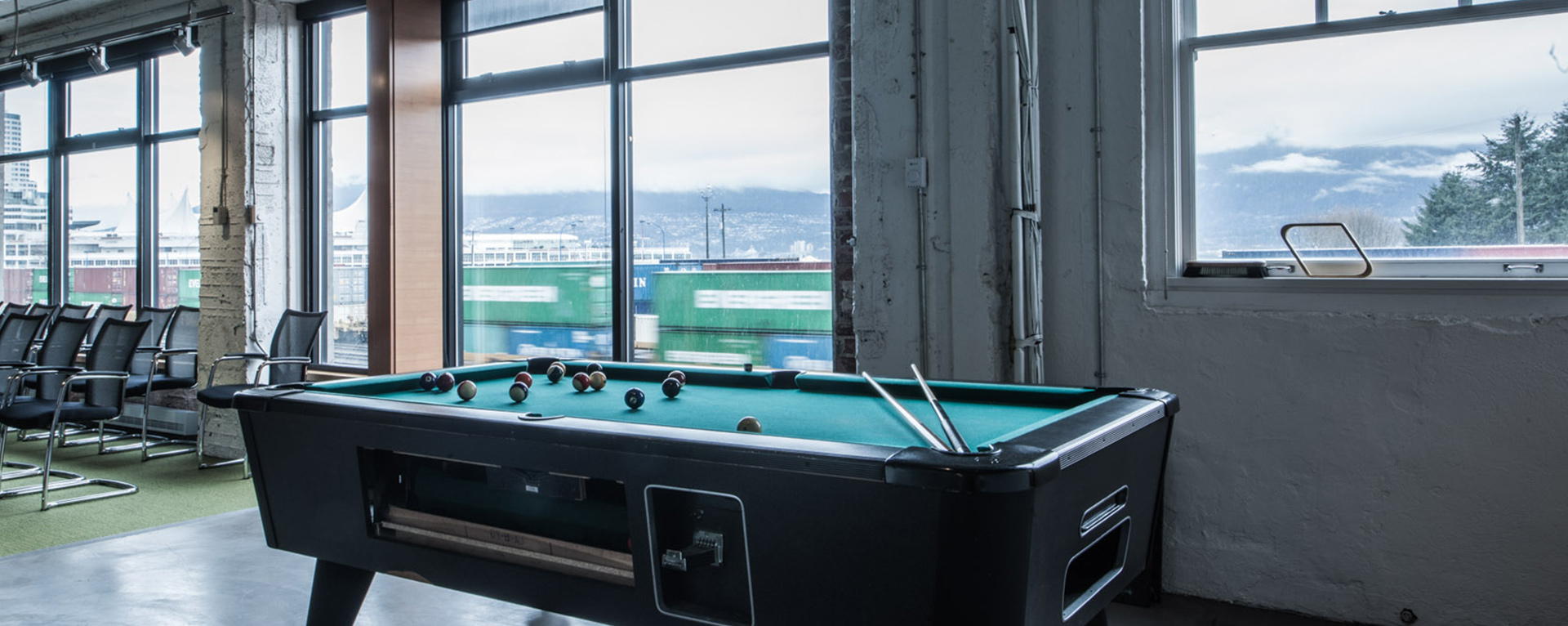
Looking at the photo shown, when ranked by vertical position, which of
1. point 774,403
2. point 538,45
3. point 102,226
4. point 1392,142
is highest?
point 538,45

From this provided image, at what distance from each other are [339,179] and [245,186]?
54 centimetres

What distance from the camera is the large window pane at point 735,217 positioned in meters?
4.29

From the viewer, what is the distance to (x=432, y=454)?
6.95ft

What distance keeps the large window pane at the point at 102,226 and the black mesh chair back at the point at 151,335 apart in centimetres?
112

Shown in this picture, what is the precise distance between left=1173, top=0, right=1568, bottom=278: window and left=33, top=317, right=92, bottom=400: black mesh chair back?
5128 mm

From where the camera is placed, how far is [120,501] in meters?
4.80

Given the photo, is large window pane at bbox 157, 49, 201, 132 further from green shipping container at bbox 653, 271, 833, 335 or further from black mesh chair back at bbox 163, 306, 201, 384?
green shipping container at bbox 653, 271, 833, 335

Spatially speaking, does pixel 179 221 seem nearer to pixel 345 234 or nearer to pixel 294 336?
pixel 345 234

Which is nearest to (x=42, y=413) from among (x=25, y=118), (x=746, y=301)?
(x=746, y=301)

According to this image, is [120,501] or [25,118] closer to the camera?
[120,501]

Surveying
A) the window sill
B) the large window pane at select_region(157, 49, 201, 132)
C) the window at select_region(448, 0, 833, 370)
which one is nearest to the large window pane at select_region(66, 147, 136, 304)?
the large window pane at select_region(157, 49, 201, 132)

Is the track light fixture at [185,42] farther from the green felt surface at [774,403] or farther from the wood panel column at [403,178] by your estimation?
the green felt surface at [774,403]

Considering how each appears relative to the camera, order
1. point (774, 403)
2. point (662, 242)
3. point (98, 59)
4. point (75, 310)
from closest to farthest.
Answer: point (774, 403) → point (662, 242) → point (98, 59) → point (75, 310)

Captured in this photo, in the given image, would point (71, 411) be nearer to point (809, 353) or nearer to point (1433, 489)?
point (809, 353)
